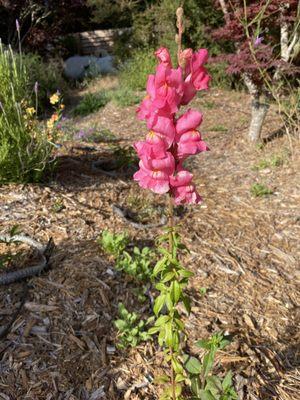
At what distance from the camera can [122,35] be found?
440 inches

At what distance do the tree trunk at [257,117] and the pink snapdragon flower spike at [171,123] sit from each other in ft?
13.3

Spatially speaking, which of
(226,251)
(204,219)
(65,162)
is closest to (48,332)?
(226,251)

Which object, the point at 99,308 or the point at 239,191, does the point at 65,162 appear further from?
the point at 99,308

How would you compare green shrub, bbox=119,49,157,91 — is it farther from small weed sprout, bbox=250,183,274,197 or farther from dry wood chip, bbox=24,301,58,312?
dry wood chip, bbox=24,301,58,312

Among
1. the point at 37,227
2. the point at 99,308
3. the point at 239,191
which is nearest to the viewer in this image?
the point at 99,308

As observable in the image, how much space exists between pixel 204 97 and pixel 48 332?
6162 mm

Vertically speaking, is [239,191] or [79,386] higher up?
[79,386]

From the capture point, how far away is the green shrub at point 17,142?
11.4 feet

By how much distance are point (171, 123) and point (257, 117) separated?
164 inches

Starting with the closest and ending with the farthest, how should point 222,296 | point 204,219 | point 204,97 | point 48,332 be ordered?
point 48,332 < point 222,296 < point 204,219 < point 204,97

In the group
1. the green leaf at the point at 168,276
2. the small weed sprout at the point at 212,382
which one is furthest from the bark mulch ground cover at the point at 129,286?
the small weed sprout at the point at 212,382

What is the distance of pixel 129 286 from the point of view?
2701 mm

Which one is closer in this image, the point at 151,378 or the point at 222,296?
the point at 151,378

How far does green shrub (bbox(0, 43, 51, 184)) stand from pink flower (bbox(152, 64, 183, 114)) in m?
2.29
